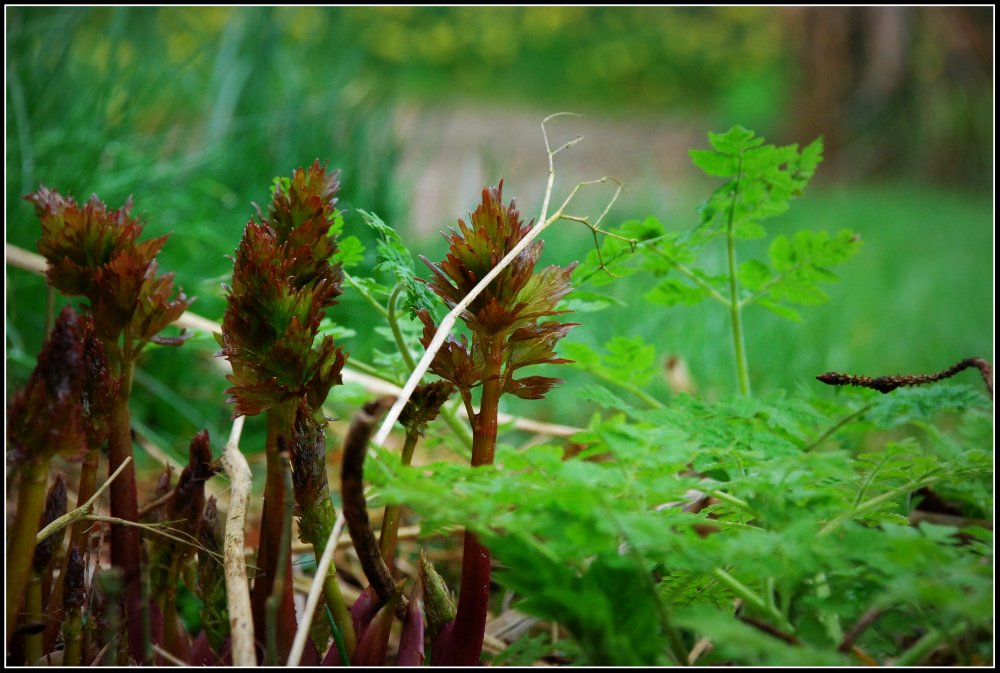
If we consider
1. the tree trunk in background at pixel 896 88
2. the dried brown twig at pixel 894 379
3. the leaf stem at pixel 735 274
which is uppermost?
the tree trunk in background at pixel 896 88

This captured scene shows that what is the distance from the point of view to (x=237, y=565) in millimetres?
682

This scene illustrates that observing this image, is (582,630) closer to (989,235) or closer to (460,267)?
(460,267)

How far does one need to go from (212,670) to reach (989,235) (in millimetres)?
4184

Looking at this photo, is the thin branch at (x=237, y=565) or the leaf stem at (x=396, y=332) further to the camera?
the leaf stem at (x=396, y=332)

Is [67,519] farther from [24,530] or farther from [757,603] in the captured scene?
[757,603]

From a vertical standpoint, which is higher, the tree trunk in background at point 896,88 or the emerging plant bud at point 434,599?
the tree trunk in background at point 896,88

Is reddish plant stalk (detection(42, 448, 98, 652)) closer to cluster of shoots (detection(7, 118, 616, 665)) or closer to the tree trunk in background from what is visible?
cluster of shoots (detection(7, 118, 616, 665))

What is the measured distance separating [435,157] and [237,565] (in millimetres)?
3598

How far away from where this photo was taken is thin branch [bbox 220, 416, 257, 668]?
1.99 ft

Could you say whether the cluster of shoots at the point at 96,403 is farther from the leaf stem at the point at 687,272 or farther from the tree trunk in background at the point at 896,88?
the tree trunk in background at the point at 896,88

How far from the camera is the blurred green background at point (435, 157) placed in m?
1.85

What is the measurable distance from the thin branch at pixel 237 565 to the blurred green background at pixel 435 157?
7.2 inches

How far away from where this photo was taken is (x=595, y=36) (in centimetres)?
817

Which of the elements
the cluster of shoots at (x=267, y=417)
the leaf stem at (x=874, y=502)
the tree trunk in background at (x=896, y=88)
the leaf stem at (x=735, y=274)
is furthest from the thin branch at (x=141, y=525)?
the tree trunk in background at (x=896, y=88)
